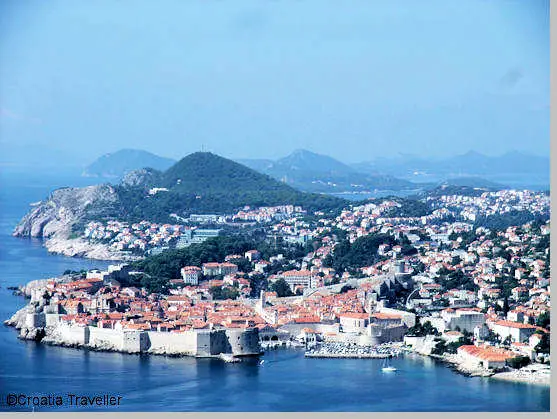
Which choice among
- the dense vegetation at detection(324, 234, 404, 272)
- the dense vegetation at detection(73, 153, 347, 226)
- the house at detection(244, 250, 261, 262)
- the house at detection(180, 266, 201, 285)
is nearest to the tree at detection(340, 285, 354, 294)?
the dense vegetation at detection(324, 234, 404, 272)

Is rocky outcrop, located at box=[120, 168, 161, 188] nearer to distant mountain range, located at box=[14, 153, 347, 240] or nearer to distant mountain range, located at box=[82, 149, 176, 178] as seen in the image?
distant mountain range, located at box=[14, 153, 347, 240]

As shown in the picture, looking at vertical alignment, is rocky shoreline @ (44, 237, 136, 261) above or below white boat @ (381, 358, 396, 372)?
above

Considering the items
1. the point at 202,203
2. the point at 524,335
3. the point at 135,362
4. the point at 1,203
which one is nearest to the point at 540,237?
the point at 524,335

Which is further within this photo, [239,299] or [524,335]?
[239,299]

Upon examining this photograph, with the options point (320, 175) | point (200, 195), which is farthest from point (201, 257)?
point (320, 175)

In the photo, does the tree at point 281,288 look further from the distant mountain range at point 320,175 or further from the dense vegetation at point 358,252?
the distant mountain range at point 320,175

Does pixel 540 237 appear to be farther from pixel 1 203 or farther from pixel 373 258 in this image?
pixel 1 203
